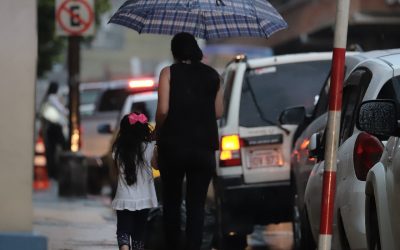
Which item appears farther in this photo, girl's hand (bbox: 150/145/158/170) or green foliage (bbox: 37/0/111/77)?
green foliage (bbox: 37/0/111/77)

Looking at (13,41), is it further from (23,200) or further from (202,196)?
(202,196)

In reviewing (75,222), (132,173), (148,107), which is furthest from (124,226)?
(148,107)

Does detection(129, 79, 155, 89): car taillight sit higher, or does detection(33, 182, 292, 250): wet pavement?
detection(129, 79, 155, 89): car taillight

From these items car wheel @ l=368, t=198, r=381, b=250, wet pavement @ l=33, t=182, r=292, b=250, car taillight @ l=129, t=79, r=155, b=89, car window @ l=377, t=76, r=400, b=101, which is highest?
car taillight @ l=129, t=79, r=155, b=89

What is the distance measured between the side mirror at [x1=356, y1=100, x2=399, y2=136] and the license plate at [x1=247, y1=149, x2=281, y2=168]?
4287mm

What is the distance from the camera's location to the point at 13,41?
309 inches

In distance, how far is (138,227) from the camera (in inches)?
349

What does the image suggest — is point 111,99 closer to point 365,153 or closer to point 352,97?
point 352,97

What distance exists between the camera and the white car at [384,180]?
6578mm

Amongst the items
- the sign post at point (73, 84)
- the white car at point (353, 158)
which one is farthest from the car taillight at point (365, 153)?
the sign post at point (73, 84)

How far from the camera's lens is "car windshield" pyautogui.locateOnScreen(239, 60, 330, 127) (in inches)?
458

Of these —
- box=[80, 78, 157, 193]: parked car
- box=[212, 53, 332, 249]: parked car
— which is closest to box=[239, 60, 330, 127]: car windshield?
box=[212, 53, 332, 249]: parked car

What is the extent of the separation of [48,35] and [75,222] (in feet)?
45.4

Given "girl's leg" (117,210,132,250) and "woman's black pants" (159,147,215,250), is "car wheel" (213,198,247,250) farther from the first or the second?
"woman's black pants" (159,147,215,250)
